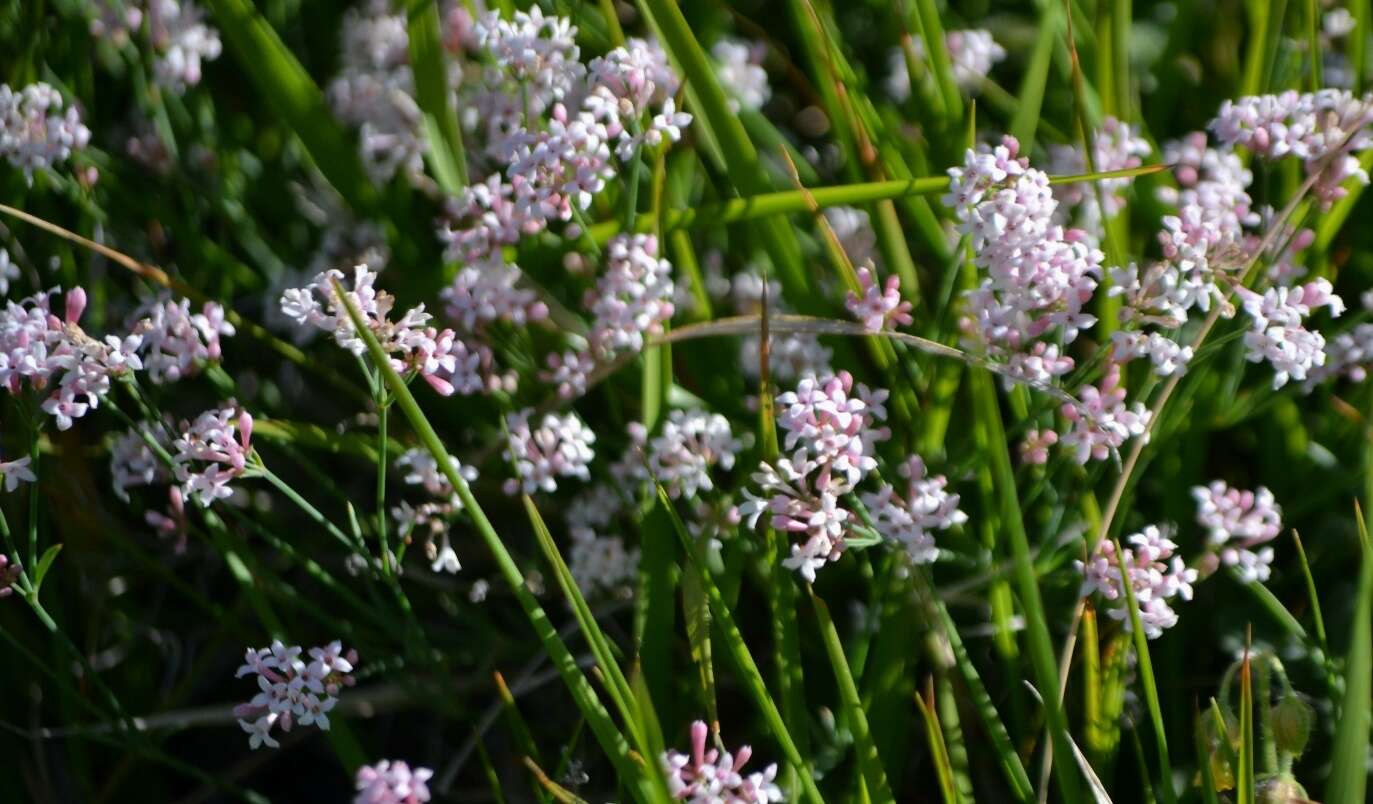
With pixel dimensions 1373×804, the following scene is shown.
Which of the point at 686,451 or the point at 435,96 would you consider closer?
the point at 686,451

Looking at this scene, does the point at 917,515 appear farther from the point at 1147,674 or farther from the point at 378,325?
the point at 378,325

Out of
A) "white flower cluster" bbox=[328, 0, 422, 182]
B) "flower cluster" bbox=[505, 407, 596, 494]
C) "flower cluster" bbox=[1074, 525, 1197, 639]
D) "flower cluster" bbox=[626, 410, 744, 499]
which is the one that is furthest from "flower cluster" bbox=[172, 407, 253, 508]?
"flower cluster" bbox=[1074, 525, 1197, 639]

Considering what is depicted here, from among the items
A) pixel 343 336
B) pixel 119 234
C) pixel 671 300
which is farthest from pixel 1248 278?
pixel 119 234

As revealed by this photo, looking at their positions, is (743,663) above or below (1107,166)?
below

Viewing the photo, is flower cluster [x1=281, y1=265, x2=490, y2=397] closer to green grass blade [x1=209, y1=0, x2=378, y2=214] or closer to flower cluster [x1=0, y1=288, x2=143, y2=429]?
flower cluster [x1=0, y1=288, x2=143, y2=429]

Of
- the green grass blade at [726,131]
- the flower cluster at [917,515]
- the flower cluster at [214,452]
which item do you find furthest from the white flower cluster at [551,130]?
the flower cluster at [917,515]

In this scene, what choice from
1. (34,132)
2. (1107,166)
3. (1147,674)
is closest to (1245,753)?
(1147,674)

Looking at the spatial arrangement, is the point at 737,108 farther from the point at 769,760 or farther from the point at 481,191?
the point at 769,760
